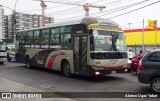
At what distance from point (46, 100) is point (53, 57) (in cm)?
768

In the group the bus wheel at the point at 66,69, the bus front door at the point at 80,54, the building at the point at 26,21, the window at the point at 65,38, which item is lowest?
the bus wheel at the point at 66,69

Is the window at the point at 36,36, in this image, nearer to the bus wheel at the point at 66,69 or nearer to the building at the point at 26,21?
the bus wheel at the point at 66,69

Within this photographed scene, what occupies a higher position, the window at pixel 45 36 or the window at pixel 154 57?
the window at pixel 45 36

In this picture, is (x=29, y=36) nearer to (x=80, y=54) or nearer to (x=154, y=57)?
(x=80, y=54)

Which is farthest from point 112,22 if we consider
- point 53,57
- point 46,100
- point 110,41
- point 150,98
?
point 46,100

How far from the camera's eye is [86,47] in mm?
13055

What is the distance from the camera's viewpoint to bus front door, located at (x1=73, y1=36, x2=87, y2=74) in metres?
13.2

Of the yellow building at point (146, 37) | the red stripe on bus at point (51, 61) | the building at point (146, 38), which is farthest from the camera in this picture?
the yellow building at point (146, 37)

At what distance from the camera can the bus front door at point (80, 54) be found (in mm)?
13219

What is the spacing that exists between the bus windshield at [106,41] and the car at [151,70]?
3.10m

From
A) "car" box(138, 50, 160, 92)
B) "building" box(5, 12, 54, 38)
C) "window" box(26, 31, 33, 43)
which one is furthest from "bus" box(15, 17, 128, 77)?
"building" box(5, 12, 54, 38)

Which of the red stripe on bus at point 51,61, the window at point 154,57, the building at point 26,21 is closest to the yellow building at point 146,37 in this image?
the building at point 26,21

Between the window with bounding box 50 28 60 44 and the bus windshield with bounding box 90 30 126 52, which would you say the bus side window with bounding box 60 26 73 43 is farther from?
the bus windshield with bounding box 90 30 126 52

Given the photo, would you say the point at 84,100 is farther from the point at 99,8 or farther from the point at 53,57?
the point at 99,8
